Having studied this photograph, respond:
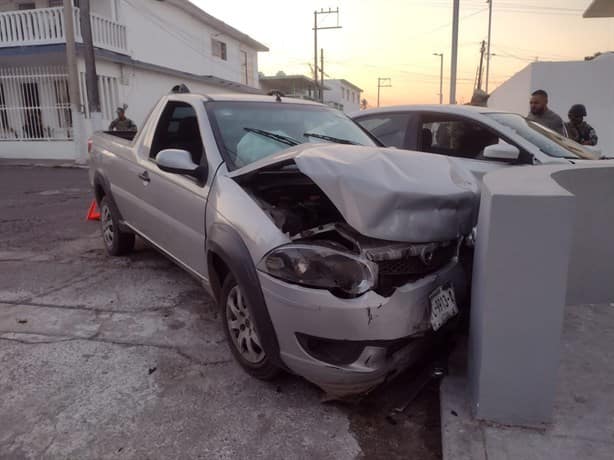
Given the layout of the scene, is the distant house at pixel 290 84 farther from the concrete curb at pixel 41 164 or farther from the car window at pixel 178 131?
the car window at pixel 178 131

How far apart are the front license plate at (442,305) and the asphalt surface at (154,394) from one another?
53 cm

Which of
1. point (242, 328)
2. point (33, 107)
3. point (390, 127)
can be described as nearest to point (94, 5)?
point (33, 107)

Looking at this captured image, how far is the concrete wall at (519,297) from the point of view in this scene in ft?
7.15

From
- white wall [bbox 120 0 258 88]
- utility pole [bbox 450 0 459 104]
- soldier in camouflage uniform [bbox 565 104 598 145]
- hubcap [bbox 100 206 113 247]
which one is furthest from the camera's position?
white wall [bbox 120 0 258 88]

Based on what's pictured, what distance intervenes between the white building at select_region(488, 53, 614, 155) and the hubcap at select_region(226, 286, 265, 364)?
15.2m

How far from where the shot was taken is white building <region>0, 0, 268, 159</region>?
54.3ft

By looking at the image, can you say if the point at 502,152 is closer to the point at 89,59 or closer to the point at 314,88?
the point at 89,59

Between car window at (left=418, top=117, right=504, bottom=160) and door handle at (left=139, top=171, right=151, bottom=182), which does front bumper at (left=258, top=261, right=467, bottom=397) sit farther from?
car window at (left=418, top=117, right=504, bottom=160)

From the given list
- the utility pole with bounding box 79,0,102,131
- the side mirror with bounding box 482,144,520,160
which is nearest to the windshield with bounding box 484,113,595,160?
the side mirror with bounding box 482,144,520,160

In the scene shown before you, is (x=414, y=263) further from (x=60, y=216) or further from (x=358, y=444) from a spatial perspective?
(x=60, y=216)

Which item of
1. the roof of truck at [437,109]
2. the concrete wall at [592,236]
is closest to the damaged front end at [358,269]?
the concrete wall at [592,236]

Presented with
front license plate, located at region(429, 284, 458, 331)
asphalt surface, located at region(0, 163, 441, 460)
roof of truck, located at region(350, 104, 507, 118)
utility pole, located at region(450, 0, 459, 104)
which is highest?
utility pole, located at region(450, 0, 459, 104)

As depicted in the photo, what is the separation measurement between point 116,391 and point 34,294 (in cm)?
208

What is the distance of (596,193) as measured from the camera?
377 centimetres
